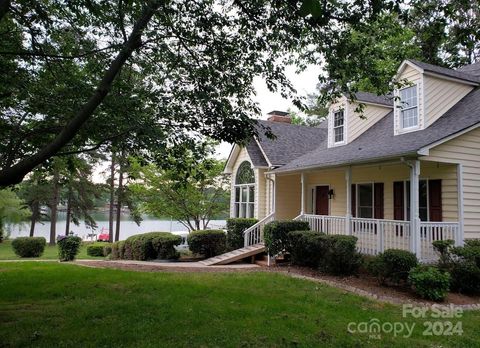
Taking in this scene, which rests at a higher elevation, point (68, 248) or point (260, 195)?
point (260, 195)

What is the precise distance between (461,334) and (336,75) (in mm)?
4533

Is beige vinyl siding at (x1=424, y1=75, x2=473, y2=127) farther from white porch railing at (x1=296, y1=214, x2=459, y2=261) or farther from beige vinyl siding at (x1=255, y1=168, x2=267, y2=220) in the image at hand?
beige vinyl siding at (x1=255, y1=168, x2=267, y2=220)

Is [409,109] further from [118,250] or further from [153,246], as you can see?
[118,250]

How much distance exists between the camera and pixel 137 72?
784 cm

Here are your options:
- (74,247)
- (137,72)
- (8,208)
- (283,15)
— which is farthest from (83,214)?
(283,15)

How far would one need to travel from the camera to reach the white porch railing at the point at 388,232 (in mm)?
9870

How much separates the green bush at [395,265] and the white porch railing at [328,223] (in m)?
3.53

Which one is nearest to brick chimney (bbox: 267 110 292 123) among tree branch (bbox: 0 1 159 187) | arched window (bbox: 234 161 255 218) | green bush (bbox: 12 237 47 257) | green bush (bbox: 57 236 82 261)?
arched window (bbox: 234 161 255 218)

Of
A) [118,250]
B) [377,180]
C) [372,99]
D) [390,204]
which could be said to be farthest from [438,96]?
[118,250]

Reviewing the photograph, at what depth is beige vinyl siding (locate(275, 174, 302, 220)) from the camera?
1681 centimetres

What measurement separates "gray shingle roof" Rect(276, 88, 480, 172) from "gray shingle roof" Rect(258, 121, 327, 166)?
1.98m

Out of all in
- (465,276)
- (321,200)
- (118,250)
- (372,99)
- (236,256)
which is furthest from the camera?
(118,250)

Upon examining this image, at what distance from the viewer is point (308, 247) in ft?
36.5

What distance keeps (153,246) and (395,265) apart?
36.3 feet
